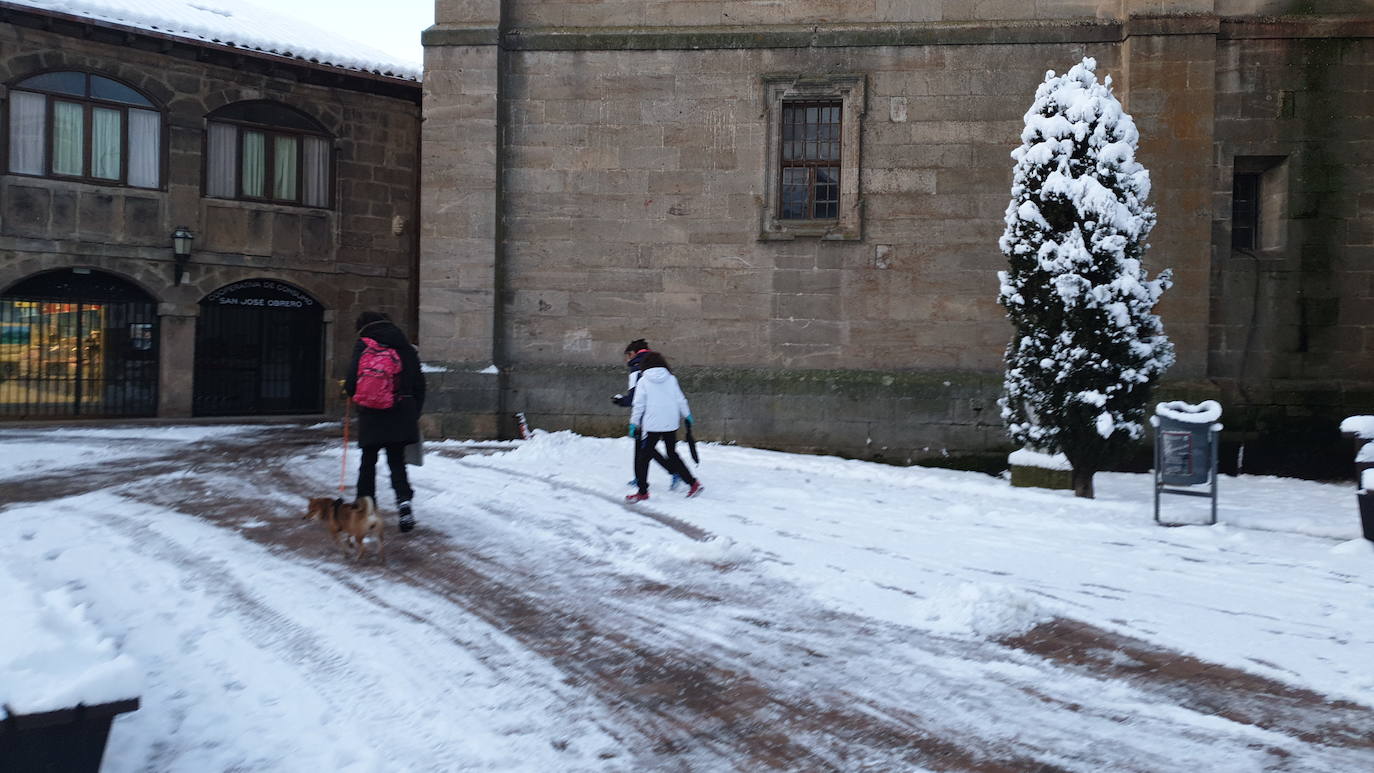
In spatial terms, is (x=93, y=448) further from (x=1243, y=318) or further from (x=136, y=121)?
(x=1243, y=318)

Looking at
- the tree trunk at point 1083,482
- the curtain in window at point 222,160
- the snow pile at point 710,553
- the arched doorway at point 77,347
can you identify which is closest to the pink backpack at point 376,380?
the snow pile at point 710,553

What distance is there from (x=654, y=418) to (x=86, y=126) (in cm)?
1401

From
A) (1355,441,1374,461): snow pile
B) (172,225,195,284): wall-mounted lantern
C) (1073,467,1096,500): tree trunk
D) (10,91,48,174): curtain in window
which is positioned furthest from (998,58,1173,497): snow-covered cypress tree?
(10,91,48,174): curtain in window

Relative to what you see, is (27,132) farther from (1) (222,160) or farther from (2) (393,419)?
(2) (393,419)

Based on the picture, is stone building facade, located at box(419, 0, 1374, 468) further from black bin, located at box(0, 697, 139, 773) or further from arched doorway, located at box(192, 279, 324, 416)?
black bin, located at box(0, 697, 139, 773)

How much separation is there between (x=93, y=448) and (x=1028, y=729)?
13.1 metres

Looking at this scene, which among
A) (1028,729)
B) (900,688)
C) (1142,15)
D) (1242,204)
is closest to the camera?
(1028,729)

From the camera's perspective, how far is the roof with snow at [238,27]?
17.5m

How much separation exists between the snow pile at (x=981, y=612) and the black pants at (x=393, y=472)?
13.4 feet

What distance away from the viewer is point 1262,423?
1320 cm

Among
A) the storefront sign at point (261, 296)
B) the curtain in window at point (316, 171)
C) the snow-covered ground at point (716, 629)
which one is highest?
the curtain in window at point (316, 171)

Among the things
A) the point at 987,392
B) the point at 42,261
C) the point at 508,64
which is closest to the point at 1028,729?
the point at 987,392

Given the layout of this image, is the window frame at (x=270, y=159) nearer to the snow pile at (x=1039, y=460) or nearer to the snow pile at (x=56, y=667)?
the snow pile at (x=1039, y=460)

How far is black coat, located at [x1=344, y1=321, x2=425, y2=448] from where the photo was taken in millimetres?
7641
